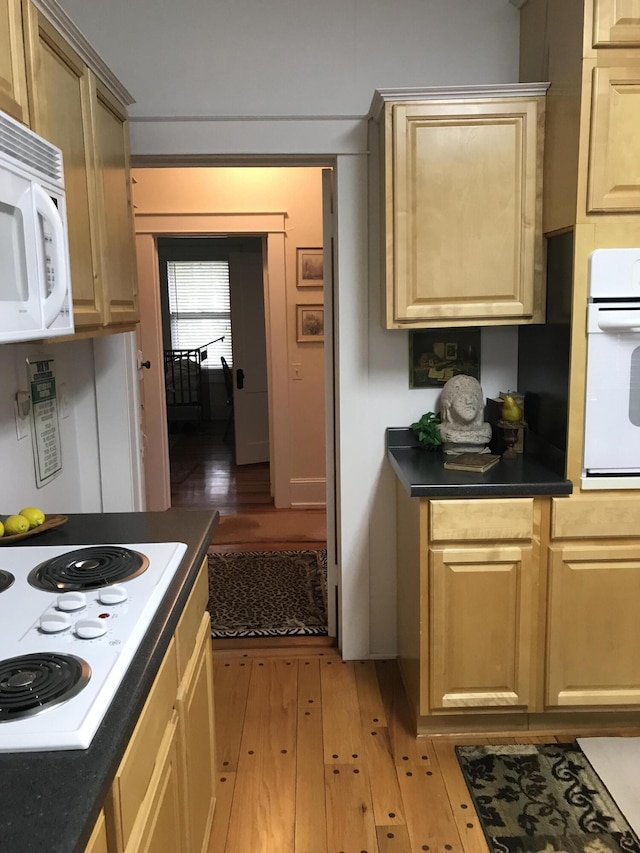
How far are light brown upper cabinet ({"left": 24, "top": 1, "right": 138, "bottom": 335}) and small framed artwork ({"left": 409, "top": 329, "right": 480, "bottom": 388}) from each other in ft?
3.62

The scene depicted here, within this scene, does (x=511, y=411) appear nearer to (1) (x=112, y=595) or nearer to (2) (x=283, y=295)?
(1) (x=112, y=595)

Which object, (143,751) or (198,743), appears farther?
(198,743)

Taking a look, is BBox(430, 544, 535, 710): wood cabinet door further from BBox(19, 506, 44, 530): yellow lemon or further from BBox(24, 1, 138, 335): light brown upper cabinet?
BBox(24, 1, 138, 335): light brown upper cabinet

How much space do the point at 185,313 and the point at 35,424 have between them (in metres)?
6.74

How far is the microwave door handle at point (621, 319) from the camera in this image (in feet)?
7.20

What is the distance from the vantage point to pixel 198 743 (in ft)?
5.70

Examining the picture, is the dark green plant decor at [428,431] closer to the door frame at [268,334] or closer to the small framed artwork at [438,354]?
the small framed artwork at [438,354]

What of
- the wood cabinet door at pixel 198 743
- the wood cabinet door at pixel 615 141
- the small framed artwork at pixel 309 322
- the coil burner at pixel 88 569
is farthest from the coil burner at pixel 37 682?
the small framed artwork at pixel 309 322

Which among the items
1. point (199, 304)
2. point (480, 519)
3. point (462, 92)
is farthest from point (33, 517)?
point (199, 304)

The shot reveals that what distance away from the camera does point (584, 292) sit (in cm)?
221

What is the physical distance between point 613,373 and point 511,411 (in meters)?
0.43

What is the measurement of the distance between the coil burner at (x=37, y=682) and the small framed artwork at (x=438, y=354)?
193 cm

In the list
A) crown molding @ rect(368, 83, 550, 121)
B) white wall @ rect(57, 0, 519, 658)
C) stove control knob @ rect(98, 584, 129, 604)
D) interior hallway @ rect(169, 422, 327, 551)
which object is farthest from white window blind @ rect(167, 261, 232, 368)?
stove control knob @ rect(98, 584, 129, 604)

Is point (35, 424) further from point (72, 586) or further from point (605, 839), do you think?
point (605, 839)
